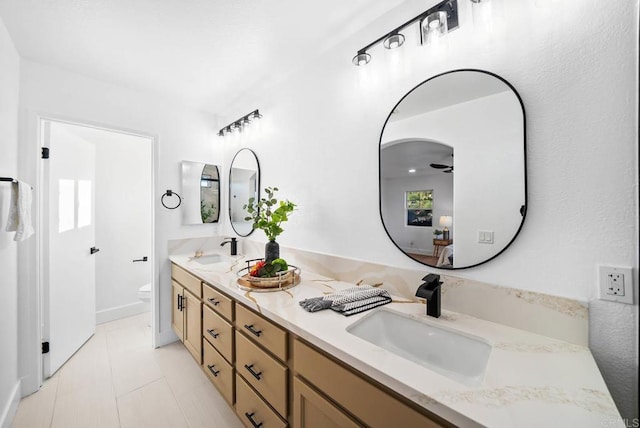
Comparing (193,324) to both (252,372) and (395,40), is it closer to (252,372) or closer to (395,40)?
(252,372)

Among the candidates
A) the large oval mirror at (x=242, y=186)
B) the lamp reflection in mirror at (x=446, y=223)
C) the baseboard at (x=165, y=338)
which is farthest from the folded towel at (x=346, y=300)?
the baseboard at (x=165, y=338)

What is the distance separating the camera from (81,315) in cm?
248

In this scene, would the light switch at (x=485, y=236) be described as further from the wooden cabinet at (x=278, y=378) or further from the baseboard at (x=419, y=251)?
the wooden cabinet at (x=278, y=378)

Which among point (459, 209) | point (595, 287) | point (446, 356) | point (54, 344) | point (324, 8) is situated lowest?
point (54, 344)

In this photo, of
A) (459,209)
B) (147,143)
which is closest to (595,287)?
(459,209)

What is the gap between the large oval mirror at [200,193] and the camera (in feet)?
9.00

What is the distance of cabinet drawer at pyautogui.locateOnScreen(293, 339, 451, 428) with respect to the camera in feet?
2.32

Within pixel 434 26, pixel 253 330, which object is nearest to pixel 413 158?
pixel 434 26

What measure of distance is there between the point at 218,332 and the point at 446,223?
154cm

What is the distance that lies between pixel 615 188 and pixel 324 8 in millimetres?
1572

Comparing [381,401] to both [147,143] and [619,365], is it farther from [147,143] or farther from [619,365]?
[147,143]

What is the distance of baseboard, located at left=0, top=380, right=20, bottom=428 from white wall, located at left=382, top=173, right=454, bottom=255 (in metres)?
2.51

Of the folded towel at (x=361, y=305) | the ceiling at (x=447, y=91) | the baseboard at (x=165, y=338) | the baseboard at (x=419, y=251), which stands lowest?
the baseboard at (x=165, y=338)

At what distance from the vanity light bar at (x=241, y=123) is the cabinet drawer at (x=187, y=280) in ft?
4.83
